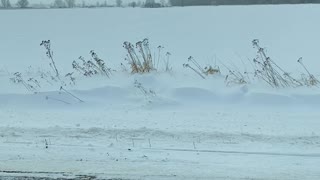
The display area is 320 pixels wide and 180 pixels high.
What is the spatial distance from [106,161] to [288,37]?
14.6 metres

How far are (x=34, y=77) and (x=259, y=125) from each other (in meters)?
5.62

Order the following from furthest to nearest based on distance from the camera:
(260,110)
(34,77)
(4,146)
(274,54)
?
(274,54)
(34,77)
(260,110)
(4,146)

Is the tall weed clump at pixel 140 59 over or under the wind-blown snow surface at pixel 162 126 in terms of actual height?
over

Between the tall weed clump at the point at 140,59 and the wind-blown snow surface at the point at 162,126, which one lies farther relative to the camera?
the tall weed clump at the point at 140,59

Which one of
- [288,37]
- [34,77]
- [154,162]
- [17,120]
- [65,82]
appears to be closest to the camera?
[154,162]

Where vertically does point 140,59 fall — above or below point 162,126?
above

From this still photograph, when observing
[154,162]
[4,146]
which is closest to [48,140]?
[4,146]

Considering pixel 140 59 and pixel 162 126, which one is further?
pixel 140 59

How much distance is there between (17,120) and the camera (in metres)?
8.34

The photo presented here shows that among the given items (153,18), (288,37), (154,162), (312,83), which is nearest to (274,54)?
(288,37)

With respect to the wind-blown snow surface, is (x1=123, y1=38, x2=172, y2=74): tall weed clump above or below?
above

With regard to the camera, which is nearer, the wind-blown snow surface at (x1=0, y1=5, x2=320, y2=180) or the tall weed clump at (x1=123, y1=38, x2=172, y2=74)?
the wind-blown snow surface at (x1=0, y1=5, x2=320, y2=180)

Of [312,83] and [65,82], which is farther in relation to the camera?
[65,82]

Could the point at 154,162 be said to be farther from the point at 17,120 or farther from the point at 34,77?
the point at 34,77
